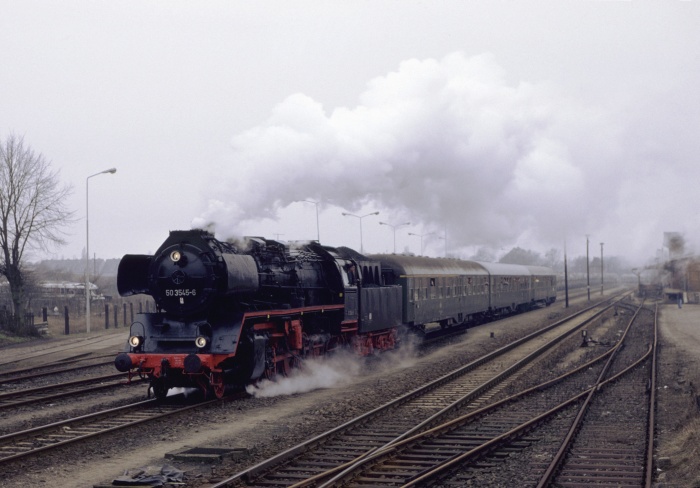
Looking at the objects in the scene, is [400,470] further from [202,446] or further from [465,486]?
[202,446]

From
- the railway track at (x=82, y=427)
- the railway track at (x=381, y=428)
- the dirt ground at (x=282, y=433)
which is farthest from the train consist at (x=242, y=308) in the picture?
the railway track at (x=381, y=428)

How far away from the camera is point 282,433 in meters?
11.3

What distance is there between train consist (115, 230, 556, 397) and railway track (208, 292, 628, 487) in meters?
3.03

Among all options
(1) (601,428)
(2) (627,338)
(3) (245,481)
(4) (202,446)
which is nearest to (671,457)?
(1) (601,428)

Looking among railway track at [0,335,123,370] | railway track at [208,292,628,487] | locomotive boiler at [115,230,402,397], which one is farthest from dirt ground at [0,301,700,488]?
railway track at [0,335,123,370]

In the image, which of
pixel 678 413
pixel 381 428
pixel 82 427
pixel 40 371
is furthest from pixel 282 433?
pixel 40 371

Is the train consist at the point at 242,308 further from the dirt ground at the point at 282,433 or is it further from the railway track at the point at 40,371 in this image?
the railway track at the point at 40,371

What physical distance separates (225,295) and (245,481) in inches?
229

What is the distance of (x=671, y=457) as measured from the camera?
9.91 meters

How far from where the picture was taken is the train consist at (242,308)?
1371cm

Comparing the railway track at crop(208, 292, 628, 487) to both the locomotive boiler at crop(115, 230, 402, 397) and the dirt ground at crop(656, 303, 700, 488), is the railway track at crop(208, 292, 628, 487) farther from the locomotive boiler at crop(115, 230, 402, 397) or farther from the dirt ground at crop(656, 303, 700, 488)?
the dirt ground at crop(656, 303, 700, 488)

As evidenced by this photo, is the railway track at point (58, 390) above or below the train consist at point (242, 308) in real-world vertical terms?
below

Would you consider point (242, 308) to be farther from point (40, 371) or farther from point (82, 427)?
point (40, 371)

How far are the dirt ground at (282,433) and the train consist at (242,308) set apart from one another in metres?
1.08
